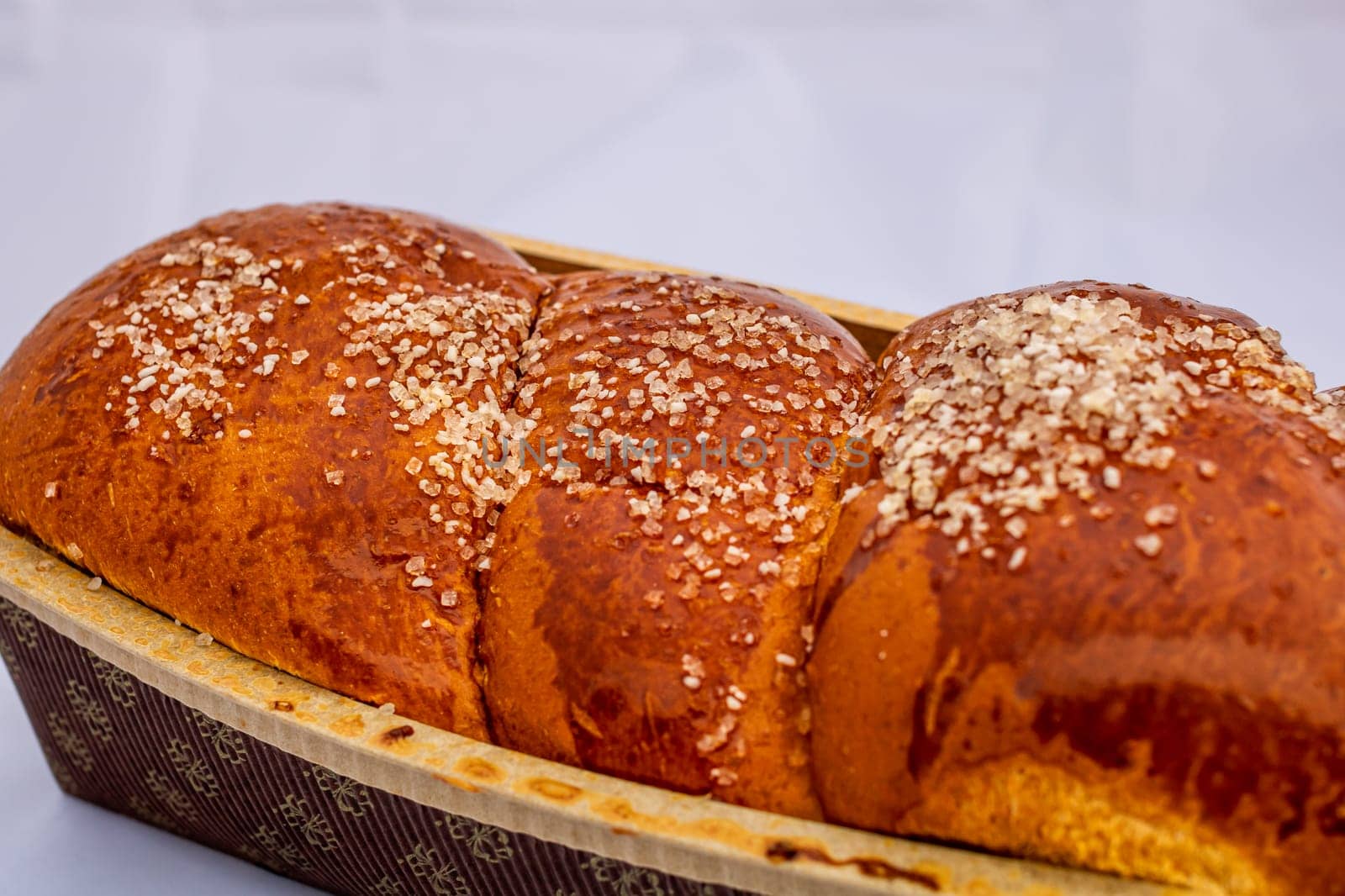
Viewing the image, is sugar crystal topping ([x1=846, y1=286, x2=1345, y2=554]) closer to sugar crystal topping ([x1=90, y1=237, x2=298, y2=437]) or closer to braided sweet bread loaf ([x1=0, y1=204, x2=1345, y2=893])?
braided sweet bread loaf ([x1=0, y1=204, x2=1345, y2=893])

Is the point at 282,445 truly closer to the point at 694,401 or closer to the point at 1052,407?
the point at 694,401

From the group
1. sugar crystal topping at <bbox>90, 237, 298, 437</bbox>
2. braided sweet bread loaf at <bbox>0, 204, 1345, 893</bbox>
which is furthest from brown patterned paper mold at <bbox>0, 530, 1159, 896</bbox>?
sugar crystal topping at <bbox>90, 237, 298, 437</bbox>

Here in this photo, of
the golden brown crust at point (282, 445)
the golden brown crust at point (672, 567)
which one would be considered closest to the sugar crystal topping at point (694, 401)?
the golden brown crust at point (672, 567)

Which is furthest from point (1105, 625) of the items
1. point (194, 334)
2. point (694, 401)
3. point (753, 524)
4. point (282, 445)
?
point (194, 334)

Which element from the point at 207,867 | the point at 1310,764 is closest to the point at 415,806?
the point at 207,867

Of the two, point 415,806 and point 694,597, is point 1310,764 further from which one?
point 415,806

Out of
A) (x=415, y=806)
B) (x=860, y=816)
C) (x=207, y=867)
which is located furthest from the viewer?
(x=207, y=867)

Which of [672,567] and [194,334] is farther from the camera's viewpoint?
[194,334]
